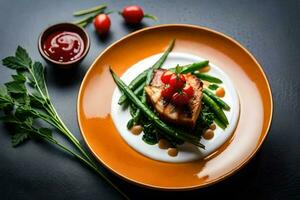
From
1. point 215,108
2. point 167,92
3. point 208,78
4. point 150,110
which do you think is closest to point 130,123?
point 150,110

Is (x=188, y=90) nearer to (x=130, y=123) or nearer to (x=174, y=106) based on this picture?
(x=174, y=106)

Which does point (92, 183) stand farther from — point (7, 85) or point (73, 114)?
point (7, 85)

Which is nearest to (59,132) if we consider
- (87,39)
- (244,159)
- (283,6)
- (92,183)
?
(92,183)

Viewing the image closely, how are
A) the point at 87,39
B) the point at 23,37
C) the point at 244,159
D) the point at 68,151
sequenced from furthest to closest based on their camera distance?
the point at 23,37
the point at 87,39
the point at 68,151
the point at 244,159

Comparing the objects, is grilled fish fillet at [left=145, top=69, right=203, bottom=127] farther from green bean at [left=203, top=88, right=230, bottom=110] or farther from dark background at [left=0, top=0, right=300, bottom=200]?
dark background at [left=0, top=0, right=300, bottom=200]

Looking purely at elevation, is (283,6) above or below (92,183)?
above

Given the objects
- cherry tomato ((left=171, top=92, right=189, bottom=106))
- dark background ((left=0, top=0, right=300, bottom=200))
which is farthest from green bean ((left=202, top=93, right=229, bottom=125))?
dark background ((left=0, top=0, right=300, bottom=200))

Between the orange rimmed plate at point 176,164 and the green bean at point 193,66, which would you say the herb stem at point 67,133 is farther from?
the green bean at point 193,66
